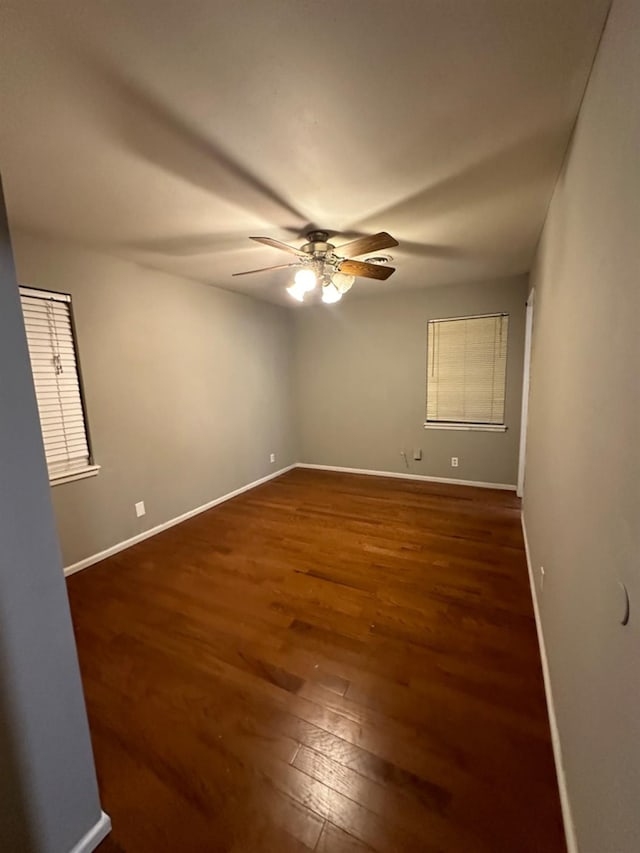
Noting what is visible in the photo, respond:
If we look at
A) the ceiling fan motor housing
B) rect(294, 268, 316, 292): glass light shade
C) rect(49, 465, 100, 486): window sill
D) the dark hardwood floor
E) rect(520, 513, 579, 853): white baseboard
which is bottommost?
the dark hardwood floor

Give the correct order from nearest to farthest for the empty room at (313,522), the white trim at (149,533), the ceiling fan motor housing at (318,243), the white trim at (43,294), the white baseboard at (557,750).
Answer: the empty room at (313,522)
the white baseboard at (557,750)
the white trim at (43,294)
the ceiling fan motor housing at (318,243)
the white trim at (149,533)

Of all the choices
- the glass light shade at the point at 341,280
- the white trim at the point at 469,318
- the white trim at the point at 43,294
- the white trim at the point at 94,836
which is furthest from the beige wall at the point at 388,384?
the white trim at the point at 94,836

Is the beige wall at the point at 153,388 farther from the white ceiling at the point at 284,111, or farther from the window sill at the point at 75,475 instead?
the white ceiling at the point at 284,111

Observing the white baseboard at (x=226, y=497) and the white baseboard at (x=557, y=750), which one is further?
the white baseboard at (x=226, y=497)

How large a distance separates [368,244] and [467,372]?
2.52 meters

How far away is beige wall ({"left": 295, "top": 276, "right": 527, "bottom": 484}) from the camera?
12.8 feet

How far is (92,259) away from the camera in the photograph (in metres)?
2.63

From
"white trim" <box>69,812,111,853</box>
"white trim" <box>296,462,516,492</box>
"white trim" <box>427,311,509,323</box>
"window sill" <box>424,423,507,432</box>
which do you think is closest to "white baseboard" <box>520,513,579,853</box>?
"white trim" <box>69,812,111,853</box>

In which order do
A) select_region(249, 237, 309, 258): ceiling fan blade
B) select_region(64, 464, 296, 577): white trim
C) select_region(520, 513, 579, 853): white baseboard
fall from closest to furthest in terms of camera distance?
select_region(520, 513, 579, 853): white baseboard < select_region(249, 237, 309, 258): ceiling fan blade < select_region(64, 464, 296, 577): white trim

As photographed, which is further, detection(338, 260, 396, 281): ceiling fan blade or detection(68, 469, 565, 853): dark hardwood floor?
detection(338, 260, 396, 281): ceiling fan blade

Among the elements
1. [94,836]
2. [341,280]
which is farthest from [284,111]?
[94,836]

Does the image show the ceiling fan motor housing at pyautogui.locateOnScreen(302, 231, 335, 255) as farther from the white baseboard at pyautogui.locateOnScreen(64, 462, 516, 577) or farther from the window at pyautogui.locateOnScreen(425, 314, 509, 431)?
the white baseboard at pyautogui.locateOnScreen(64, 462, 516, 577)

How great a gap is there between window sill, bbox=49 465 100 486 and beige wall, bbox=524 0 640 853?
10.1 feet

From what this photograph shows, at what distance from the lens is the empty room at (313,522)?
2.97 feet
